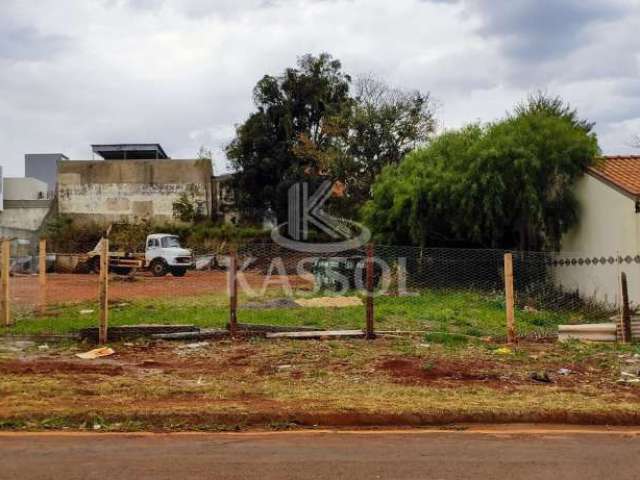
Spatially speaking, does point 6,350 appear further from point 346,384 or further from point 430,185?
point 430,185

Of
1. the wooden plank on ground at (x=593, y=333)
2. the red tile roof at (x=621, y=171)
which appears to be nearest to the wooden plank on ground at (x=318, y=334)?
the wooden plank on ground at (x=593, y=333)

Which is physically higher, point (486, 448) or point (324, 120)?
point (324, 120)

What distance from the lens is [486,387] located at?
27.2 ft

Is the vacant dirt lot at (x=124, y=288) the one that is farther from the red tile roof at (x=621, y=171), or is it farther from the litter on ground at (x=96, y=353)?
the red tile roof at (x=621, y=171)

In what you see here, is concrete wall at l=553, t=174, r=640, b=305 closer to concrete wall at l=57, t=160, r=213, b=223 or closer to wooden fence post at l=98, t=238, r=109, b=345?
wooden fence post at l=98, t=238, r=109, b=345

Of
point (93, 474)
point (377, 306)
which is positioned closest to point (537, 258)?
point (377, 306)

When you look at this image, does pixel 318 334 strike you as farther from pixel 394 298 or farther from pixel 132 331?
pixel 394 298

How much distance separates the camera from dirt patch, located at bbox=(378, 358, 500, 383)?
28.9 feet

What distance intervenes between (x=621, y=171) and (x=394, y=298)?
827 centimetres

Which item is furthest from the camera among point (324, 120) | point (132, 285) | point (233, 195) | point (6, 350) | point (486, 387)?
point (233, 195)

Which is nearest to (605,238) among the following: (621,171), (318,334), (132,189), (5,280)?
(621,171)

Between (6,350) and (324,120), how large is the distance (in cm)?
2971

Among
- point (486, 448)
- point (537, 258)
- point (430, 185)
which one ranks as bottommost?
point (486, 448)

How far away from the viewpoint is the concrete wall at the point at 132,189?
4272 centimetres
